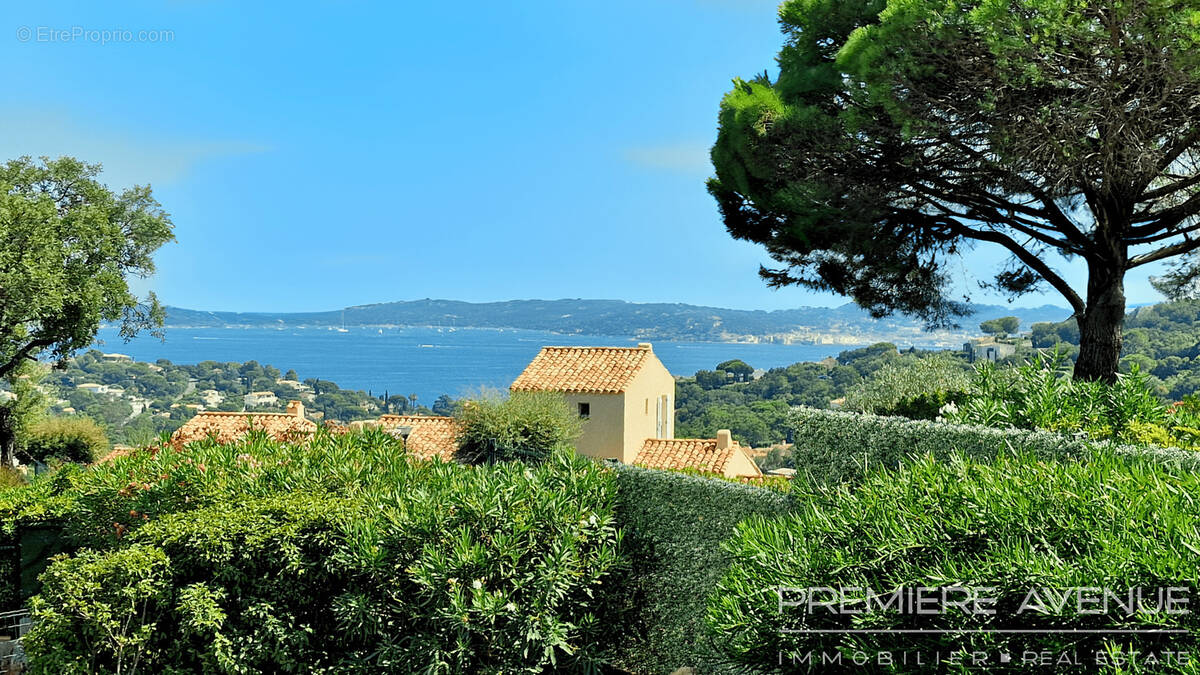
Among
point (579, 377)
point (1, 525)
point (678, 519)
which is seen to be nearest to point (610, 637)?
point (678, 519)

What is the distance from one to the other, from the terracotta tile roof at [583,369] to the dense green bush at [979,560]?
18.6 meters

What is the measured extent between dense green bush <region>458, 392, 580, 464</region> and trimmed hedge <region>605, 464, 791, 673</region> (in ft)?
44.1

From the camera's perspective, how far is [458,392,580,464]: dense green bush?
22422 millimetres

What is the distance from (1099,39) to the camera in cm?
948

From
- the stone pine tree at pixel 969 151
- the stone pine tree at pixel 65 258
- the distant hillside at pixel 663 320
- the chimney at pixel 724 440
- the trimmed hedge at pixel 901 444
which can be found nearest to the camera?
the trimmed hedge at pixel 901 444

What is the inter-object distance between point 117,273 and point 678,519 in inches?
827

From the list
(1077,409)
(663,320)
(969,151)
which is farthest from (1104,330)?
(663,320)

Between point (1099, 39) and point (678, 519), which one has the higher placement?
point (1099, 39)

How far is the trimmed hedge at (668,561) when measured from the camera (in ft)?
27.0

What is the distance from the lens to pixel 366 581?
8.04 metres

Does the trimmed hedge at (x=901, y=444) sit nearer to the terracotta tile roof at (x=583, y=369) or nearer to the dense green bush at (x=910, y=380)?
the dense green bush at (x=910, y=380)

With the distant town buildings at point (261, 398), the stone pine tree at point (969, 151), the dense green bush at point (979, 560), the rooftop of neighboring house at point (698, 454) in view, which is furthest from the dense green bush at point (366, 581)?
the distant town buildings at point (261, 398)

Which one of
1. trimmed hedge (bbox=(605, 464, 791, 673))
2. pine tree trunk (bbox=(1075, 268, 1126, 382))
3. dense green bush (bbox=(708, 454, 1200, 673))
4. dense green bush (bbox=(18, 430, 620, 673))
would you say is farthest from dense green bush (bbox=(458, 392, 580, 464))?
dense green bush (bbox=(708, 454, 1200, 673))

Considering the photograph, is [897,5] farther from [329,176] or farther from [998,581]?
[329,176]
